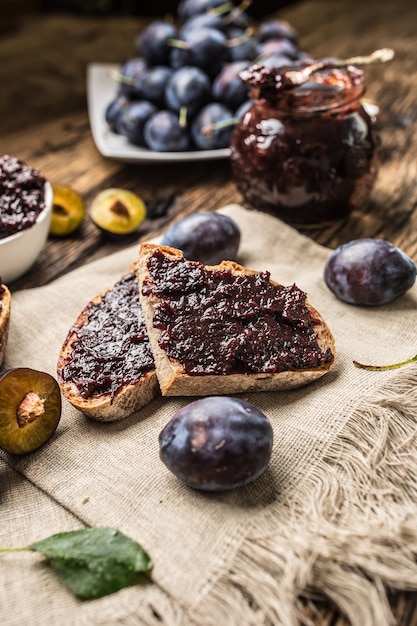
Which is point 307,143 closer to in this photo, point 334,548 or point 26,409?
point 26,409

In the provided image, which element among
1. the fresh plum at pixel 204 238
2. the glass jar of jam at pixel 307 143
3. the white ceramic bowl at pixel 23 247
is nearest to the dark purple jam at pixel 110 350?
the fresh plum at pixel 204 238

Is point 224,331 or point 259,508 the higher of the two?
point 224,331

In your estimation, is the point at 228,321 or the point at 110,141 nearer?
the point at 228,321

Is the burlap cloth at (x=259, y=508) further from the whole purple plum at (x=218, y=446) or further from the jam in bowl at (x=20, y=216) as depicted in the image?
the jam in bowl at (x=20, y=216)

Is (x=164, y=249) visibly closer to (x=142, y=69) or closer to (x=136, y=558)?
(x=136, y=558)

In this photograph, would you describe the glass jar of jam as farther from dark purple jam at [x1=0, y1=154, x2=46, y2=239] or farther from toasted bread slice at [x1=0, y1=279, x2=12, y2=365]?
toasted bread slice at [x1=0, y1=279, x2=12, y2=365]

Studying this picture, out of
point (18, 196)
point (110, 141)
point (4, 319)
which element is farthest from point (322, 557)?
point (110, 141)

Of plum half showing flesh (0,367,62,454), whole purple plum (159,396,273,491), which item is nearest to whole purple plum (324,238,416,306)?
whole purple plum (159,396,273,491)
